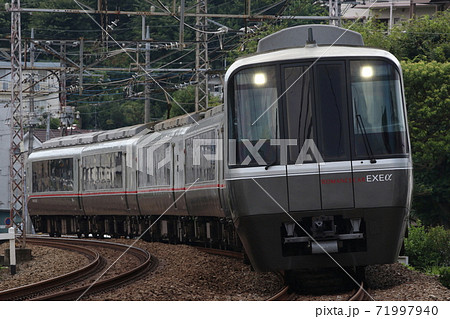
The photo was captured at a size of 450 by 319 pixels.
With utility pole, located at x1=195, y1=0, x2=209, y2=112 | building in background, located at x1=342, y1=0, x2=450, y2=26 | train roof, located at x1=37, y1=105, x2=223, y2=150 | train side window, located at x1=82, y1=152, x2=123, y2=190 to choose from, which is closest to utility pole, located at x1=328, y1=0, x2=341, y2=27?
utility pole, located at x1=195, y1=0, x2=209, y2=112

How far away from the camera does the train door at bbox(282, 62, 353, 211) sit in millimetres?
11828

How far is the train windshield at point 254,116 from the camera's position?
12086 mm

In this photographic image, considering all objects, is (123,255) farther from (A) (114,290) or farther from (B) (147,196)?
(A) (114,290)

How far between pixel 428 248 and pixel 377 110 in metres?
14.0

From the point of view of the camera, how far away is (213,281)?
14398 millimetres

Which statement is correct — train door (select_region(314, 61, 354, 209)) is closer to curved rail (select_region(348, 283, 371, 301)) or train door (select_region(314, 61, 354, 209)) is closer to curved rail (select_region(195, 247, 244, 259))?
curved rail (select_region(348, 283, 371, 301))

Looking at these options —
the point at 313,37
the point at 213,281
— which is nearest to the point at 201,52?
the point at 213,281

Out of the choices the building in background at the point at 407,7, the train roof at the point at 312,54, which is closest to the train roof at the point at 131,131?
the train roof at the point at 312,54

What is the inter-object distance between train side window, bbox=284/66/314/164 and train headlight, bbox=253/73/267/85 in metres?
0.27

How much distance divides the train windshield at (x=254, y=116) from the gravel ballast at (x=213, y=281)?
1720 millimetres

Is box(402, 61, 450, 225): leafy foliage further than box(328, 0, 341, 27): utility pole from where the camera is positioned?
Yes

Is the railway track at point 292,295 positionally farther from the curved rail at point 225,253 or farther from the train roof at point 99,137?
the train roof at point 99,137

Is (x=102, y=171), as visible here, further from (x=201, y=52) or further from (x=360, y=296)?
(x=360, y=296)

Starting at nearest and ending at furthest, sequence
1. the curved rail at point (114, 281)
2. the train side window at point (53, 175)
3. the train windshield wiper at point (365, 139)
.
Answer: the train windshield wiper at point (365, 139)
the curved rail at point (114, 281)
the train side window at point (53, 175)
